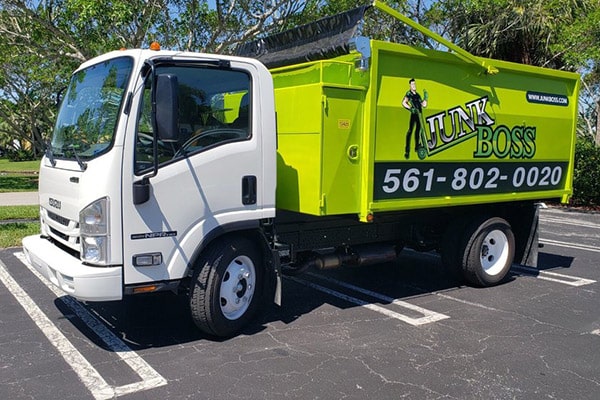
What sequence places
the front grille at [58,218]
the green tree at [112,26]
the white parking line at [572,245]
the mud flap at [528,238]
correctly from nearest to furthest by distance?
the front grille at [58,218]
the mud flap at [528,238]
the white parking line at [572,245]
the green tree at [112,26]

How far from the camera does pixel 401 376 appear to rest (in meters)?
4.36

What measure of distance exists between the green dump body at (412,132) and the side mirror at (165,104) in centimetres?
138

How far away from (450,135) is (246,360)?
332 cm

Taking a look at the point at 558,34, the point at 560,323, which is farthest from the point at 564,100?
the point at 558,34

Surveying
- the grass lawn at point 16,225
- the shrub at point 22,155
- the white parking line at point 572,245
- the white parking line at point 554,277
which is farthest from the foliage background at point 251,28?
the shrub at point 22,155

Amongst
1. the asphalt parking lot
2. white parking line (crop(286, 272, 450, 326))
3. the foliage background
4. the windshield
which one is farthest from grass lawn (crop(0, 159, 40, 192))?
the windshield

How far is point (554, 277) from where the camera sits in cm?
766

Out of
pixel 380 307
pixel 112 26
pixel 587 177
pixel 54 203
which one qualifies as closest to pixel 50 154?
pixel 54 203

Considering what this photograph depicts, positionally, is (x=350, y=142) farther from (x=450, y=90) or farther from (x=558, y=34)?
(x=558, y=34)

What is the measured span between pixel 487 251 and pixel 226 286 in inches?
145

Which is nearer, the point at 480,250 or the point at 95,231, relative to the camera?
the point at 95,231

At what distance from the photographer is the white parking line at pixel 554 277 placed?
738cm

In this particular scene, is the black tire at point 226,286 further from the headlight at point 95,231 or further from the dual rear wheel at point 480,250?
the dual rear wheel at point 480,250

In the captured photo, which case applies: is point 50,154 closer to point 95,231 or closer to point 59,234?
point 59,234
